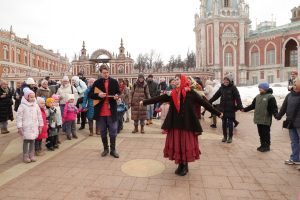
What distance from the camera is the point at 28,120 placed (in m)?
5.78

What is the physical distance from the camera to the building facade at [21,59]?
4712 centimetres

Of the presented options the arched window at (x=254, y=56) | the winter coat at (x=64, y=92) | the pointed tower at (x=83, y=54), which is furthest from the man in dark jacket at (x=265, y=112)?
the pointed tower at (x=83, y=54)

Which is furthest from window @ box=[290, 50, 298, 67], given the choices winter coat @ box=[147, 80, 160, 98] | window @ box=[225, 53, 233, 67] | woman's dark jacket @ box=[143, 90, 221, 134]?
woman's dark jacket @ box=[143, 90, 221, 134]

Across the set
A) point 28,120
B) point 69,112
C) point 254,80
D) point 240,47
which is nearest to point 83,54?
point 240,47

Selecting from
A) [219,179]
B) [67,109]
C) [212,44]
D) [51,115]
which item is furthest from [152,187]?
[212,44]

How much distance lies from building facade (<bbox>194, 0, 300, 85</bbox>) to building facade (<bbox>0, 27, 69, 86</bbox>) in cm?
2641

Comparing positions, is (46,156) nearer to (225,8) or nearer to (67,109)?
(67,109)

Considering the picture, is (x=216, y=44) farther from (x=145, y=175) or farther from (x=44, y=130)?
(x=145, y=175)

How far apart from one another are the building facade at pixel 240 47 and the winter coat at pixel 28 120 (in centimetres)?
4006

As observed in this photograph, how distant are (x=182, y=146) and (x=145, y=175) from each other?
34.5 inches

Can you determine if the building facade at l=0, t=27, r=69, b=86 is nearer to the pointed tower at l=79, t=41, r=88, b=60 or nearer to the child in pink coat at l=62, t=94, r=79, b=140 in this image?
the pointed tower at l=79, t=41, r=88, b=60

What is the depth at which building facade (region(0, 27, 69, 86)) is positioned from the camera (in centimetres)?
4712

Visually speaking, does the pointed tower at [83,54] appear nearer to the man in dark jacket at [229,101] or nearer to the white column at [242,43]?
the white column at [242,43]

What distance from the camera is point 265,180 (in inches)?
187
